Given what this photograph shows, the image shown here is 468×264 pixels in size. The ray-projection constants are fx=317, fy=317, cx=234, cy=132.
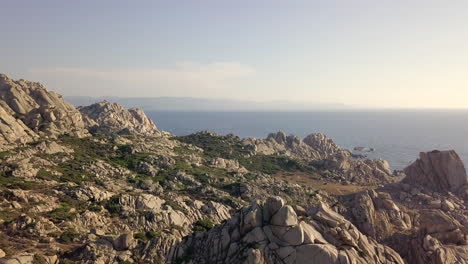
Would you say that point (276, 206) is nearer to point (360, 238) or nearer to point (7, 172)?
point (360, 238)

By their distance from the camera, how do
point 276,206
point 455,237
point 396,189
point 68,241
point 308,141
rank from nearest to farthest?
point 276,206
point 68,241
point 455,237
point 396,189
point 308,141

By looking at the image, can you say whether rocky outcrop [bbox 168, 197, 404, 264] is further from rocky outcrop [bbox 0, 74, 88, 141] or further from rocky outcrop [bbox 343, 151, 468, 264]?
rocky outcrop [bbox 0, 74, 88, 141]

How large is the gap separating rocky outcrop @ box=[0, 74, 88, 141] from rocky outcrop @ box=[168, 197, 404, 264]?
73.1 metres

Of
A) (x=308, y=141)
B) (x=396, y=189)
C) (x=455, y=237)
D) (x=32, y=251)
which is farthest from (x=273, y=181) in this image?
(x=308, y=141)

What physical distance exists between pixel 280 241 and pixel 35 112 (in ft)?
333

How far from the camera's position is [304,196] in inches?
3617

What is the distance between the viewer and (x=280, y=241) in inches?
1246

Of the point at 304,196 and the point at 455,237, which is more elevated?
the point at 455,237

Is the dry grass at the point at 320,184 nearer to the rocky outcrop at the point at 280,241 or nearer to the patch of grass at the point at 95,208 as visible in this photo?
the rocky outcrop at the point at 280,241

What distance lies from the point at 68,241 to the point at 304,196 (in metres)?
65.8

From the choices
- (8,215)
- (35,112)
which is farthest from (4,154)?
(35,112)

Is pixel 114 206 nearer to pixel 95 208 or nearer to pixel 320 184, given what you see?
pixel 95 208

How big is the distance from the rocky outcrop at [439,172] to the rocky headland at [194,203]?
300 millimetres

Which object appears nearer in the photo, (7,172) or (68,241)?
(68,241)
